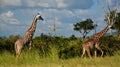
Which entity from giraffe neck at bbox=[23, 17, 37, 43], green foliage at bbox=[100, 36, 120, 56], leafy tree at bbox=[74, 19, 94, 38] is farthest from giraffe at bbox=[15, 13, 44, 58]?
leafy tree at bbox=[74, 19, 94, 38]

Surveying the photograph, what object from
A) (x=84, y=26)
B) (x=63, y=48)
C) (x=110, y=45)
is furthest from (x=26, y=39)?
(x=84, y=26)

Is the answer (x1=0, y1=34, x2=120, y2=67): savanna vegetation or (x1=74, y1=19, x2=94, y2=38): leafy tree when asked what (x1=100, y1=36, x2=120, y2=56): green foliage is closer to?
(x1=0, y1=34, x2=120, y2=67): savanna vegetation

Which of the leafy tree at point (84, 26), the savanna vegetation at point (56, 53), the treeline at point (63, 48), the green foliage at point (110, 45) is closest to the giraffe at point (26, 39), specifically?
the savanna vegetation at point (56, 53)

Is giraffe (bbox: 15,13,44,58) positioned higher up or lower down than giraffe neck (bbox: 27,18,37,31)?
lower down

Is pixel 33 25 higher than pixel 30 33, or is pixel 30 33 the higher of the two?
pixel 33 25

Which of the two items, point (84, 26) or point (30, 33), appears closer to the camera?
point (30, 33)

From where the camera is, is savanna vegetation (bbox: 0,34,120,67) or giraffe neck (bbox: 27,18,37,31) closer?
savanna vegetation (bbox: 0,34,120,67)

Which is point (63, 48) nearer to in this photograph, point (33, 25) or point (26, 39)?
point (33, 25)

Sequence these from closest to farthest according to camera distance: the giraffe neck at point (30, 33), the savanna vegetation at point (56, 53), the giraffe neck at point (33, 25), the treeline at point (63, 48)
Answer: the savanna vegetation at point (56, 53)
the giraffe neck at point (30, 33)
the giraffe neck at point (33, 25)
the treeline at point (63, 48)

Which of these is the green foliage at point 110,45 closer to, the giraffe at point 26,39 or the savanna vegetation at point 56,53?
the savanna vegetation at point 56,53

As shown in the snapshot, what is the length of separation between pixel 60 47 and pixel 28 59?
8.57 ft

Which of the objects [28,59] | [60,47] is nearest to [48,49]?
[60,47]

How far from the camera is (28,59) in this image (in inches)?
598

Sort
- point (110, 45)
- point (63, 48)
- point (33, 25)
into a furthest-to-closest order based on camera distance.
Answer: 1. point (110, 45)
2. point (63, 48)
3. point (33, 25)
